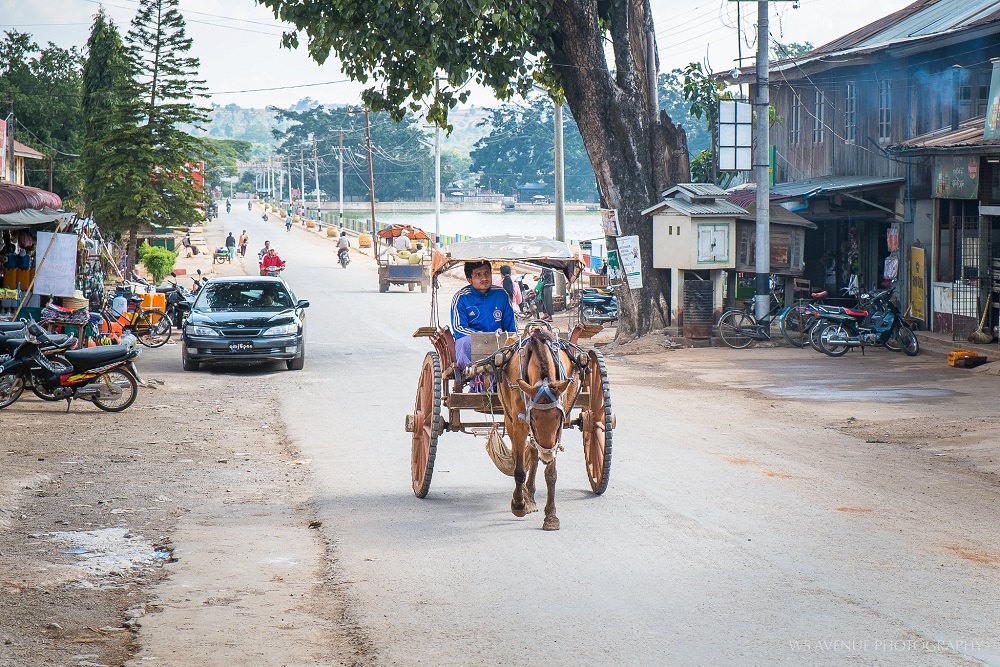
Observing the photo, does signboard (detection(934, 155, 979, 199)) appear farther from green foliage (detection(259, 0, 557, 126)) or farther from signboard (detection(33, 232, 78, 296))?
signboard (detection(33, 232, 78, 296))

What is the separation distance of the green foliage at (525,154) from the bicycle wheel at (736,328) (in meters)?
129

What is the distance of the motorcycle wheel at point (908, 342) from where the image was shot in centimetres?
2195

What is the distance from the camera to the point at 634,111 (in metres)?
24.5

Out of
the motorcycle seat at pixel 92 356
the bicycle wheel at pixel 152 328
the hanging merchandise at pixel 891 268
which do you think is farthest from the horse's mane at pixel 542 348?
the hanging merchandise at pixel 891 268

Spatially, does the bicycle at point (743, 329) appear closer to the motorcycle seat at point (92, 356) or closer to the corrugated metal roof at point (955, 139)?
the corrugated metal roof at point (955, 139)

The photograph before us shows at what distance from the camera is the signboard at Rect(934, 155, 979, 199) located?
72.6ft

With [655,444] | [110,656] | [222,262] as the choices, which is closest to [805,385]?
[655,444]

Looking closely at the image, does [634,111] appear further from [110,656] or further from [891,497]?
[110,656]

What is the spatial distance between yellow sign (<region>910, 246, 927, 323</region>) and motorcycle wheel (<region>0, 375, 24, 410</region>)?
59.1ft

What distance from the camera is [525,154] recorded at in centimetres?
15712

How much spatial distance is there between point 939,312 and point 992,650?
1944cm

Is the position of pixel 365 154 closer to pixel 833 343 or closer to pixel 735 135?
pixel 735 135

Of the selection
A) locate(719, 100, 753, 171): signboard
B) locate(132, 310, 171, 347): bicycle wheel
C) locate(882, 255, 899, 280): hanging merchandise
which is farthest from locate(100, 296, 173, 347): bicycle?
locate(882, 255, 899, 280): hanging merchandise

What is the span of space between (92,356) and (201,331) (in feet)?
15.6
